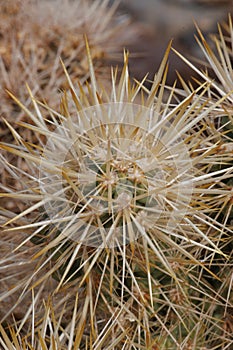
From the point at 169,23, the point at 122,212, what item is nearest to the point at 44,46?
the point at 122,212

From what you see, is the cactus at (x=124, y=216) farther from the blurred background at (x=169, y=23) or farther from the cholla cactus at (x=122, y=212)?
the blurred background at (x=169, y=23)

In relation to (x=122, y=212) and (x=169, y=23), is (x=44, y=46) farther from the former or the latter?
(x=169, y=23)

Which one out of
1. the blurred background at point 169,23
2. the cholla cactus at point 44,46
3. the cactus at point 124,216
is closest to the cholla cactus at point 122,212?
the cactus at point 124,216

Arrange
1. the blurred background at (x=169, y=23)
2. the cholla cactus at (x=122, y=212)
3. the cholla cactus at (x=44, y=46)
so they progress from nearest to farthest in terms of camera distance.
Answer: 1. the cholla cactus at (x=122, y=212)
2. the cholla cactus at (x=44, y=46)
3. the blurred background at (x=169, y=23)

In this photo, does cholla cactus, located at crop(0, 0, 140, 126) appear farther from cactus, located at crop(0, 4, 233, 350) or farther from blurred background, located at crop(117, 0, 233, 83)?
blurred background, located at crop(117, 0, 233, 83)

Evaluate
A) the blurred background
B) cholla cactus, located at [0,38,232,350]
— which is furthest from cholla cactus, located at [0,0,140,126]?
the blurred background

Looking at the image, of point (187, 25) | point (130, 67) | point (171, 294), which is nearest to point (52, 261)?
point (171, 294)

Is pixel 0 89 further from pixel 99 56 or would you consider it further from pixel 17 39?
pixel 99 56

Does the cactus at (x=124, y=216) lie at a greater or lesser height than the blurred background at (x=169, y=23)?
greater
